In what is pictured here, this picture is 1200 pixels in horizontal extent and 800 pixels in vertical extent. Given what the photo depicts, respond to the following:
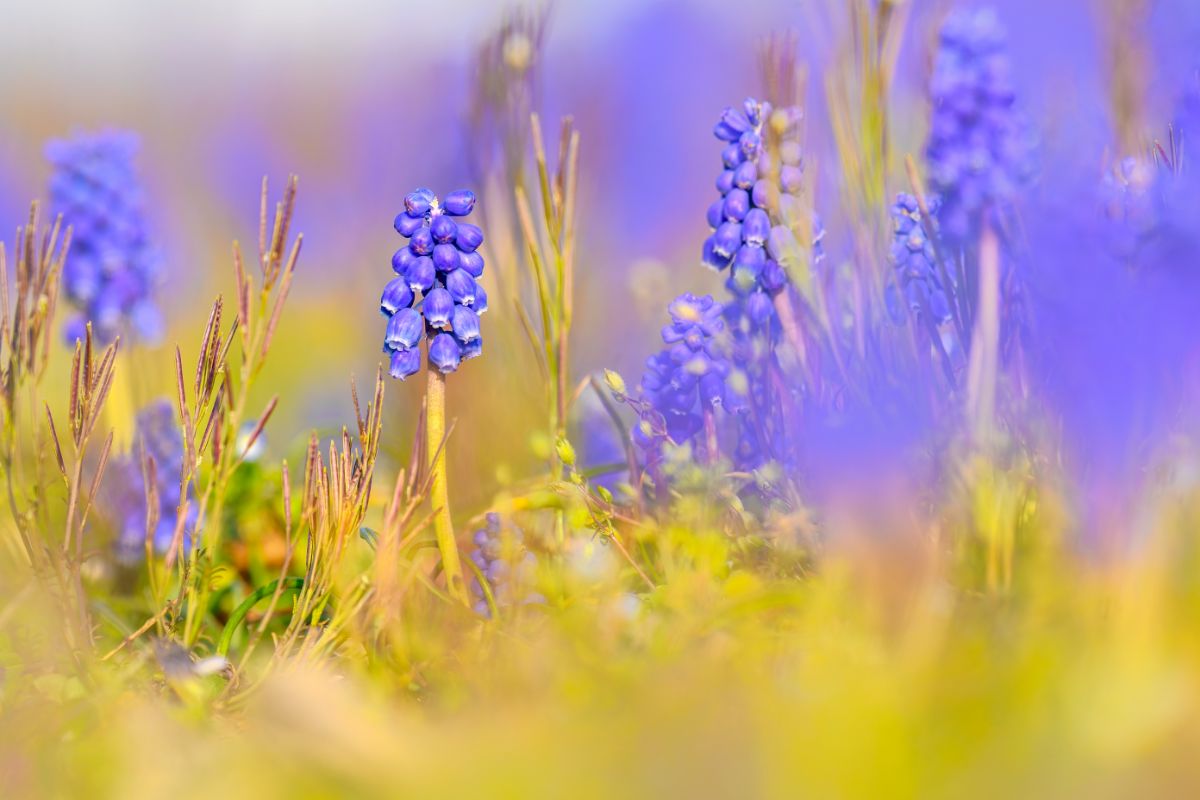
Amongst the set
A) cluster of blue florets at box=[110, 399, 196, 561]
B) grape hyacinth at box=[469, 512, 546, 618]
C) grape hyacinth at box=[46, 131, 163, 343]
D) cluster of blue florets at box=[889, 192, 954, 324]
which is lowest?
cluster of blue florets at box=[110, 399, 196, 561]

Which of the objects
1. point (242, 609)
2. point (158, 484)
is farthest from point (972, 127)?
point (158, 484)

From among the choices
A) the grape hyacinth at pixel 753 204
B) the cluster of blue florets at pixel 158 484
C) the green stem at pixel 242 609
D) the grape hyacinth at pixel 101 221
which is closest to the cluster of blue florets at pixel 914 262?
the grape hyacinth at pixel 753 204

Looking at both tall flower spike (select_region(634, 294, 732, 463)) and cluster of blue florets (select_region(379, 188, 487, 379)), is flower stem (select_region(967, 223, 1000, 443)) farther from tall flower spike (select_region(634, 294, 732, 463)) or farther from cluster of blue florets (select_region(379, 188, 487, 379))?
cluster of blue florets (select_region(379, 188, 487, 379))

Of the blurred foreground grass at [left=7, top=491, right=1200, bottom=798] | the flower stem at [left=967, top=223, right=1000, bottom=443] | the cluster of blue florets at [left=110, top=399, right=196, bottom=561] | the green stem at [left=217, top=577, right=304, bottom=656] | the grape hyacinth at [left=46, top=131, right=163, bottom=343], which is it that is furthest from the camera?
the grape hyacinth at [left=46, top=131, right=163, bottom=343]

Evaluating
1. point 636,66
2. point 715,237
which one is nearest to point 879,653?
point 715,237

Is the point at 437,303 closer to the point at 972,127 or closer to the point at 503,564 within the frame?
the point at 503,564

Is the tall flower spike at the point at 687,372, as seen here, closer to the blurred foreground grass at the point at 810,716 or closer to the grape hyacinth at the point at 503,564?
the grape hyacinth at the point at 503,564

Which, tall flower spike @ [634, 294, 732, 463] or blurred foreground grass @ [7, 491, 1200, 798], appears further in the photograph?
tall flower spike @ [634, 294, 732, 463]

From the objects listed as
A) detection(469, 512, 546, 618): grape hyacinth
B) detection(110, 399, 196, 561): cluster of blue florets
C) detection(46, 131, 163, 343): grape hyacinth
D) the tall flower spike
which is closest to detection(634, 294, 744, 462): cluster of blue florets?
the tall flower spike
